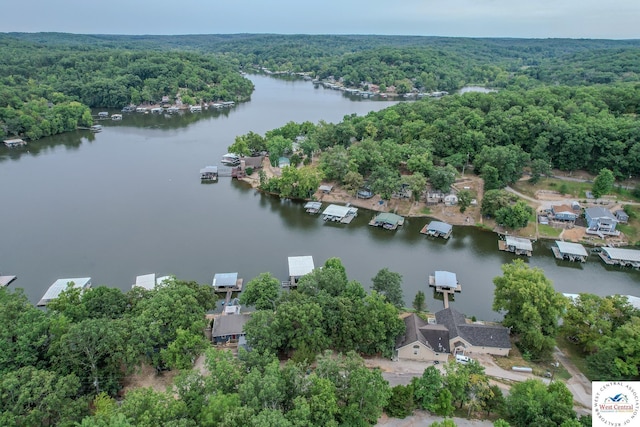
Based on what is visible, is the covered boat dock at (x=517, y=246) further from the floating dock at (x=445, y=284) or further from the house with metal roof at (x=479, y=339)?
the house with metal roof at (x=479, y=339)

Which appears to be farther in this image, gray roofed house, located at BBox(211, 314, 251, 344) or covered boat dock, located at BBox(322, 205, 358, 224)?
covered boat dock, located at BBox(322, 205, 358, 224)

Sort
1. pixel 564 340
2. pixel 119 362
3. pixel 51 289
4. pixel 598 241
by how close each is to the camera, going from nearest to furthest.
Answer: pixel 119 362 < pixel 564 340 < pixel 51 289 < pixel 598 241

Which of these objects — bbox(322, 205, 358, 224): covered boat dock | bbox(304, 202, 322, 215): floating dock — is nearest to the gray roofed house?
bbox(322, 205, 358, 224): covered boat dock

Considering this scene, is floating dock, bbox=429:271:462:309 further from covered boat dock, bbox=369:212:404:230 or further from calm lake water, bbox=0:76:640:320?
covered boat dock, bbox=369:212:404:230

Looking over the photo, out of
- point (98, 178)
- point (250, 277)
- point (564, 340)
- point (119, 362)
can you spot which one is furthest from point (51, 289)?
point (564, 340)

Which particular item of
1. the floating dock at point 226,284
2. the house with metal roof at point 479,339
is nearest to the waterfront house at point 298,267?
the floating dock at point 226,284

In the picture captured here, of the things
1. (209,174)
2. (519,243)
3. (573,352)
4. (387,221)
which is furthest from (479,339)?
(209,174)

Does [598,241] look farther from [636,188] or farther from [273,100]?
[273,100]
